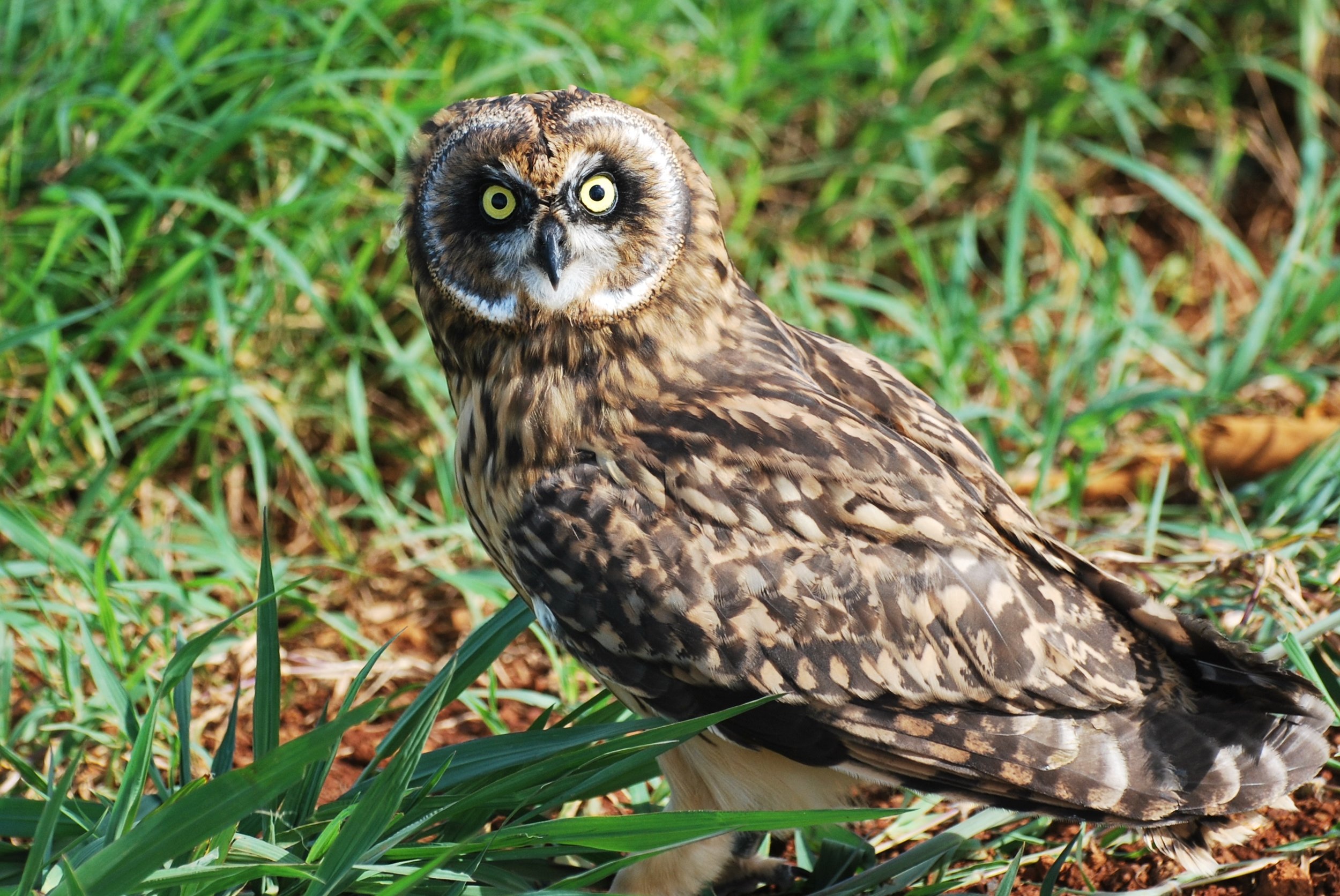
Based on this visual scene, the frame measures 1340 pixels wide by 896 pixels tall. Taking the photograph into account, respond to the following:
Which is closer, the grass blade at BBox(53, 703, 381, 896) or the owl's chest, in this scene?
the grass blade at BBox(53, 703, 381, 896)

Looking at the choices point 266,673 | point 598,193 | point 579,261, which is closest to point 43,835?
point 266,673

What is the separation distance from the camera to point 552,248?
2451 millimetres

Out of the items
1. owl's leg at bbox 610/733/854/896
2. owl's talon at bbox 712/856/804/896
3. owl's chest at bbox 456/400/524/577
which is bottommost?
owl's talon at bbox 712/856/804/896

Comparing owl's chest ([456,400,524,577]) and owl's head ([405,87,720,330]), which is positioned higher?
owl's head ([405,87,720,330])

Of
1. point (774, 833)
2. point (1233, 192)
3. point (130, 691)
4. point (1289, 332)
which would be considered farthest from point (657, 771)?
point (1233, 192)

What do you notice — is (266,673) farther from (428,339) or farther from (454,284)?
(428,339)

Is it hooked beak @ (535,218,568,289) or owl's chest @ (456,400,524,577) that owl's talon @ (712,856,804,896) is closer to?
owl's chest @ (456,400,524,577)

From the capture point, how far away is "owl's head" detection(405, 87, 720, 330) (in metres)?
2.46

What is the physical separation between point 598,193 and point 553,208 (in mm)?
96

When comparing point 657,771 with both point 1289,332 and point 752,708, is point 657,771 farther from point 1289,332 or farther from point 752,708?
point 1289,332

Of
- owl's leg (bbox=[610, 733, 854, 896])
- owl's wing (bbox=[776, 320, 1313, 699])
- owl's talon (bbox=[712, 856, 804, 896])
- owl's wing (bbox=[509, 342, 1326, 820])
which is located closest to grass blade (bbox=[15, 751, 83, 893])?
owl's wing (bbox=[509, 342, 1326, 820])

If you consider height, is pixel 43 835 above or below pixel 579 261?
below

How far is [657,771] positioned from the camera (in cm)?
268

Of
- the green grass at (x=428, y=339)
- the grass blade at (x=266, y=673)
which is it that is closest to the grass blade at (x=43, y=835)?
the green grass at (x=428, y=339)
